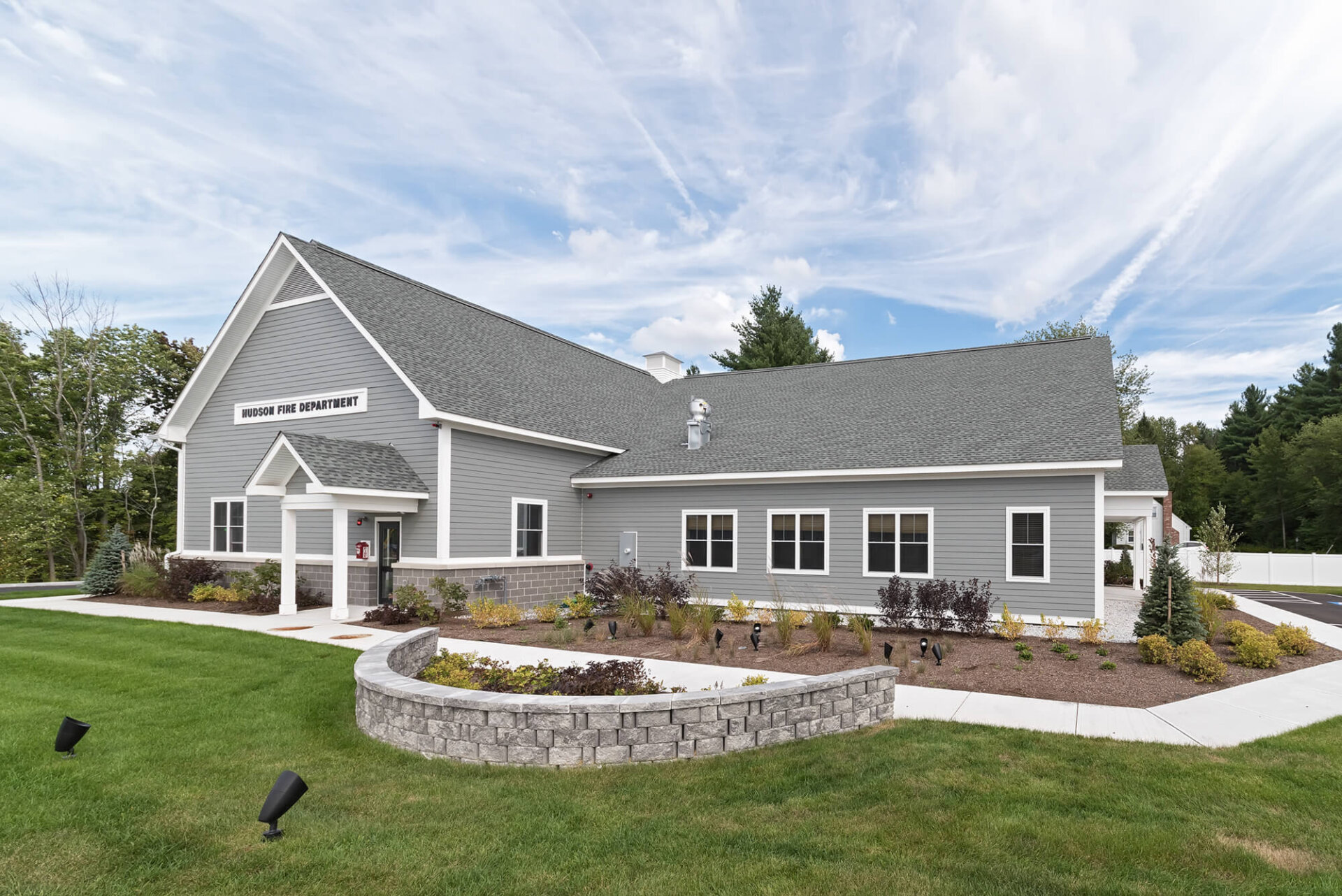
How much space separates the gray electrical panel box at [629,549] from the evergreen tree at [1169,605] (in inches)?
412

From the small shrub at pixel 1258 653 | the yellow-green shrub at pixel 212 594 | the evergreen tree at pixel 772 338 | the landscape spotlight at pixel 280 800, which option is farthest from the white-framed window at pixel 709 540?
the evergreen tree at pixel 772 338

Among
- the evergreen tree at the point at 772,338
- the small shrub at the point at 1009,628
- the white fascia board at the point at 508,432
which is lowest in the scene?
the small shrub at the point at 1009,628

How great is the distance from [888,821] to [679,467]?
13178 mm

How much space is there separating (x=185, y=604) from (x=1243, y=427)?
68.1m

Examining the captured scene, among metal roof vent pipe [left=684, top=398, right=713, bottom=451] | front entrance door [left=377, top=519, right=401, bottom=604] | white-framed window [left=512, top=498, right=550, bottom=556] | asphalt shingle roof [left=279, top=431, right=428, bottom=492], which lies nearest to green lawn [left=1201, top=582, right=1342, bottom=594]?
metal roof vent pipe [left=684, top=398, right=713, bottom=451]

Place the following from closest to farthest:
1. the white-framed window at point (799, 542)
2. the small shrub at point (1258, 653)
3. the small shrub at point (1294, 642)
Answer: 1. the small shrub at point (1258, 653)
2. the small shrub at point (1294, 642)
3. the white-framed window at point (799, 542)

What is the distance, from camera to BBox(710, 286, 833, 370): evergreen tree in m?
41.2

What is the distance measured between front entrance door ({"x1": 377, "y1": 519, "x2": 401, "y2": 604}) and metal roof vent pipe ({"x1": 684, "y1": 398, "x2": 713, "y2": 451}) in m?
7.36

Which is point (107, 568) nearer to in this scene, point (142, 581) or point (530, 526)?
point (142, 581)

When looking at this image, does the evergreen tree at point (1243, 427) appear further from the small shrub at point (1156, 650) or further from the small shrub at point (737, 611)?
the small shrub at point (1156, 650)

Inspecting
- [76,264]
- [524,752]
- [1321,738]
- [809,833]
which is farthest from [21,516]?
[1321,738]

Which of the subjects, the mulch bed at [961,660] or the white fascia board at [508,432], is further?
the white fascia board at [508,432]

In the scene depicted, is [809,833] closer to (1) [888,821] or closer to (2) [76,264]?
(1) [888,821]

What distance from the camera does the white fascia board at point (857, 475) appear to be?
13703 mm
